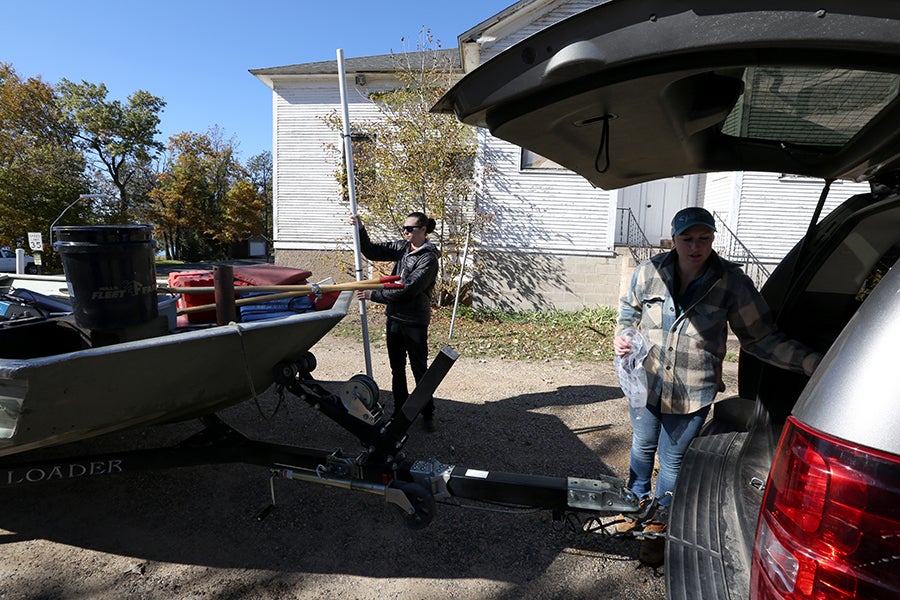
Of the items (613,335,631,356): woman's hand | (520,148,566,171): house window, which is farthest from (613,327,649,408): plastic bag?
(520,148,566,171): house window

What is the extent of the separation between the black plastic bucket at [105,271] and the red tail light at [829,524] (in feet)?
8.74

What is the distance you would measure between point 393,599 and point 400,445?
708 mm

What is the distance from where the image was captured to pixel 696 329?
8.33 feet

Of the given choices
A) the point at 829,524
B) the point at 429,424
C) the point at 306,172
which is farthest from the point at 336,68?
the point at 829,524

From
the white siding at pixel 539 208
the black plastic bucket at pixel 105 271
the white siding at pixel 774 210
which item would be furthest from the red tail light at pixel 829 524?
the white siding at pixel 774 210

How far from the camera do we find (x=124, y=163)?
33438mm

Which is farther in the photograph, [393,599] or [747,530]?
[393,599]

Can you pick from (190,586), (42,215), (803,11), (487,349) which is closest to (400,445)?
(190,586)

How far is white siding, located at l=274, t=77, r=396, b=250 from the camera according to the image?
41.7ft

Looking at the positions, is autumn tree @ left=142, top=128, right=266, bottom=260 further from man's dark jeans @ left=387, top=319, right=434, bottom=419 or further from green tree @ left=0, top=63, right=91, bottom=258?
man's dark jeans @ left=387, top=319, right=434, bottom=419

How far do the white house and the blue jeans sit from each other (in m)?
7.74

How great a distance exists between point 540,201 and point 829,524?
10.3m

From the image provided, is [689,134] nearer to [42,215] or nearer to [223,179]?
[42,215]

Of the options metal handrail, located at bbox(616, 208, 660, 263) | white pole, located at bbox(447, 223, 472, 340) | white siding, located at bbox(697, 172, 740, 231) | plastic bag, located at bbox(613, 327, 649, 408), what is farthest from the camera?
metal handrail, located at bbox(616, 208, 660, 263)
